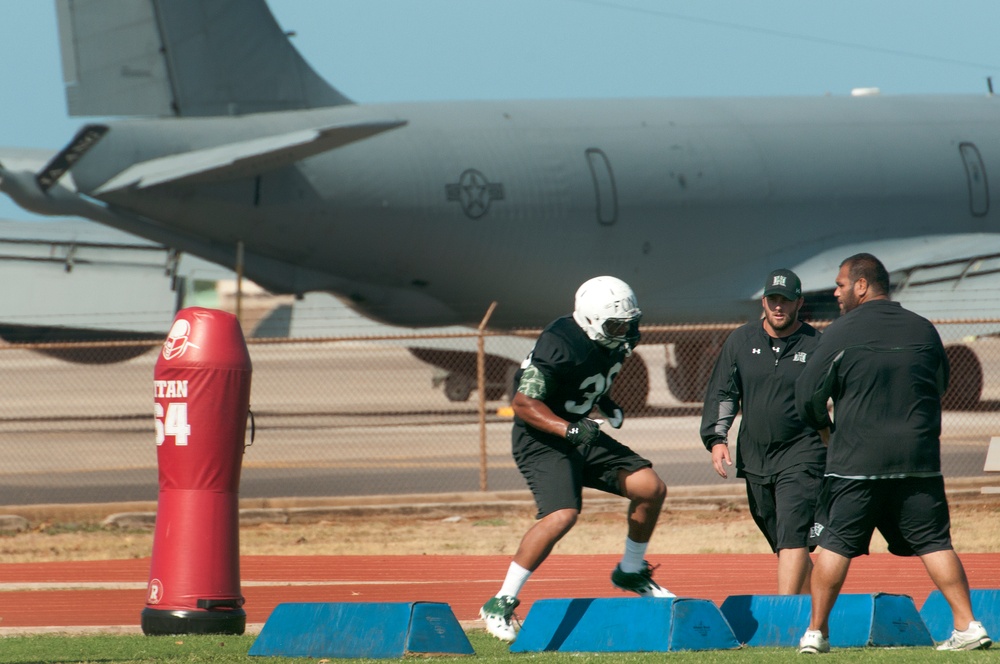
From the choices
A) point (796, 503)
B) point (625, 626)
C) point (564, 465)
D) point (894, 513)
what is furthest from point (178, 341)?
point (894, 513)

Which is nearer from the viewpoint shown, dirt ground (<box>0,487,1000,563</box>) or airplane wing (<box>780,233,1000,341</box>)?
dirt ground (<box>0,487,1000,563</box>)

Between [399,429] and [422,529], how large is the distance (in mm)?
10752

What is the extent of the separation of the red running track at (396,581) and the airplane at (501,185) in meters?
9.74

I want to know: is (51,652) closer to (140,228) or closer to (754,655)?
(754,655)

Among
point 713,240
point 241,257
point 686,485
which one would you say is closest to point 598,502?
point 686,485

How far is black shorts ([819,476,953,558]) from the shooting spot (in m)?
6.61

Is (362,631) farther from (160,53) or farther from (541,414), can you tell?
(160,53)

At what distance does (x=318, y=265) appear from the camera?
77.4 ft

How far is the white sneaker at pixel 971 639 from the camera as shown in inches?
253

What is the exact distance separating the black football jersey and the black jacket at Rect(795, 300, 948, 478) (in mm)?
1155

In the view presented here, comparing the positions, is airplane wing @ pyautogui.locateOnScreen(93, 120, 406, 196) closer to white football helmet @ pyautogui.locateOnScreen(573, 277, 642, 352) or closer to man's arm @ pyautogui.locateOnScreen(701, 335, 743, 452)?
man's arm @ pyautogui.locateOnScreen(701, 335, 743, 452)

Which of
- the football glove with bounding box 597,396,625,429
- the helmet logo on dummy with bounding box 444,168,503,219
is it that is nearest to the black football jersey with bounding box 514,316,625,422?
the football glove with bounding box 597,396,625,429

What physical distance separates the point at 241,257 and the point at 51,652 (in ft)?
52.5

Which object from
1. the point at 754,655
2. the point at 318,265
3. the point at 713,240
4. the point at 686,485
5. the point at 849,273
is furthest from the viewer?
the point at 713,240
